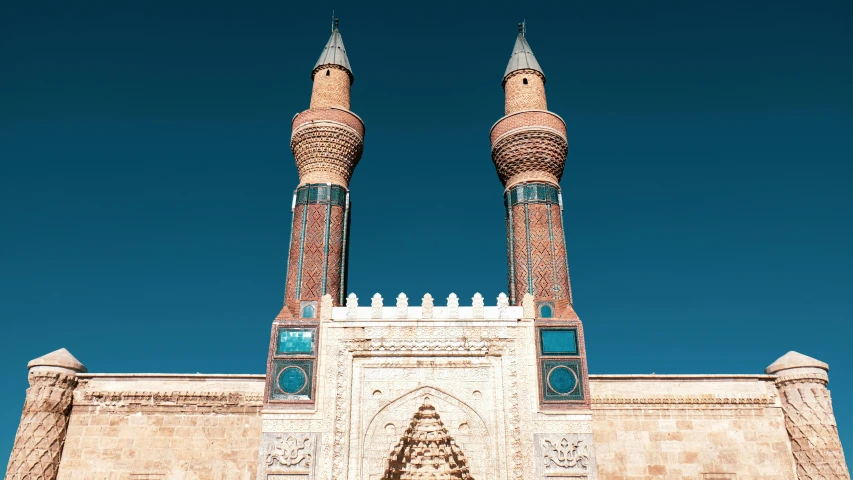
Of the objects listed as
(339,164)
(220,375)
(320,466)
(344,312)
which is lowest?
(320,466)

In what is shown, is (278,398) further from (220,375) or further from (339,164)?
(339,164)

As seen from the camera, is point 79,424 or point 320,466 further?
point 79,424

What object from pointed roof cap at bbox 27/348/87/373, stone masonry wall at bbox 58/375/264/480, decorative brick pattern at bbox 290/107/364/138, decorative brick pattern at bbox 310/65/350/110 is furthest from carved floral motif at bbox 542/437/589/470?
decorative brick pattern at bbox 310/65/350/110

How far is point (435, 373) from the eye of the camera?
34.4ft

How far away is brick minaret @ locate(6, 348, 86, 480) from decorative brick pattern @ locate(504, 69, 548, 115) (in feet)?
29.9

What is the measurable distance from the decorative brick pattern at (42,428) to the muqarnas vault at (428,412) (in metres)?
0.02

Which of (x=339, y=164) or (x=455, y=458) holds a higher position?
(x=339, y=164)

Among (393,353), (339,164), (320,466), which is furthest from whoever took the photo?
(339,164)

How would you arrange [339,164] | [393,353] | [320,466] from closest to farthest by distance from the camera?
1. [320,466]
2. [393,353]
3. [339,164]

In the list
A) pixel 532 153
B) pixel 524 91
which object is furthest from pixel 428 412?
pixel 524 91

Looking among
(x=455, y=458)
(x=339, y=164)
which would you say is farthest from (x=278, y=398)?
(x=339, y=164)

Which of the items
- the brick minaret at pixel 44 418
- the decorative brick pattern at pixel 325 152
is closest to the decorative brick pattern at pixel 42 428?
the brick minaret at pixel 44 418

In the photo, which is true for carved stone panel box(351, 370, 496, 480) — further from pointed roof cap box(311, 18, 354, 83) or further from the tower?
pointed roof cap box(311, 18, 354, 83)

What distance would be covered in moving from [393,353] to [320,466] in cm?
197
